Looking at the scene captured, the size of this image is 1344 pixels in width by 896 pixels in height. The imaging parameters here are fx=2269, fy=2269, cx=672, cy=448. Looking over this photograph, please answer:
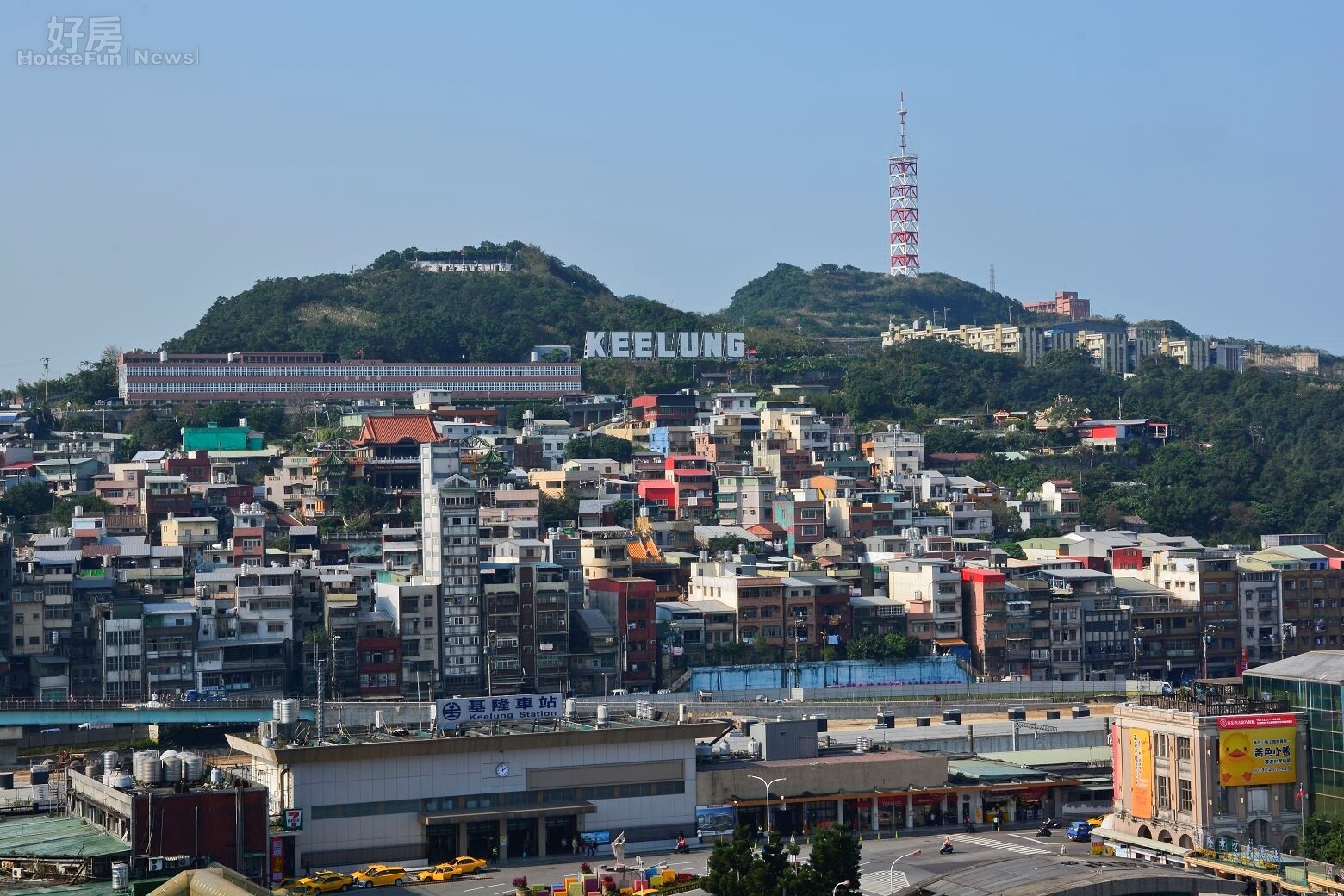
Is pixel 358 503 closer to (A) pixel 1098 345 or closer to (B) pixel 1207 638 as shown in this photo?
(B) pixel 1207 638

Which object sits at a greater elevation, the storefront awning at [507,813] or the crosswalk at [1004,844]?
the storefront awning at [507,813]

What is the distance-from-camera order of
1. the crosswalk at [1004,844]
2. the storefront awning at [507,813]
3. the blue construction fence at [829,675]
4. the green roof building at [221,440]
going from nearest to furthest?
the storefront awning at [507,813]
the crosswalk at [1004,844]
the blue construction fence at [829,675]
the green roof building at [221,440]

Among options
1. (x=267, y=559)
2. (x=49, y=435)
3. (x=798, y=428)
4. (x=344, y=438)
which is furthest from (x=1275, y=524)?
(x=49, y=435)

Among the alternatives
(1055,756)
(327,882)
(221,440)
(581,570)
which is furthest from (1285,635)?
(327,882)

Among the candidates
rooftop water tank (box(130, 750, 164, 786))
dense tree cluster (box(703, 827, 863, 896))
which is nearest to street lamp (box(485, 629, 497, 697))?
rooftop water tank (box(130, 750, 164, 786))

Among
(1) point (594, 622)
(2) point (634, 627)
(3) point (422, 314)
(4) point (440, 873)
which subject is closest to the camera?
(4) point (440, 873)

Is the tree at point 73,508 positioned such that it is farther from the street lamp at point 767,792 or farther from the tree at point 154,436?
the street lamp at point 767,792

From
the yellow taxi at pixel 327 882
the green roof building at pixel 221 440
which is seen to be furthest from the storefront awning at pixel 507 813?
the green roof building at pixel 221 440
